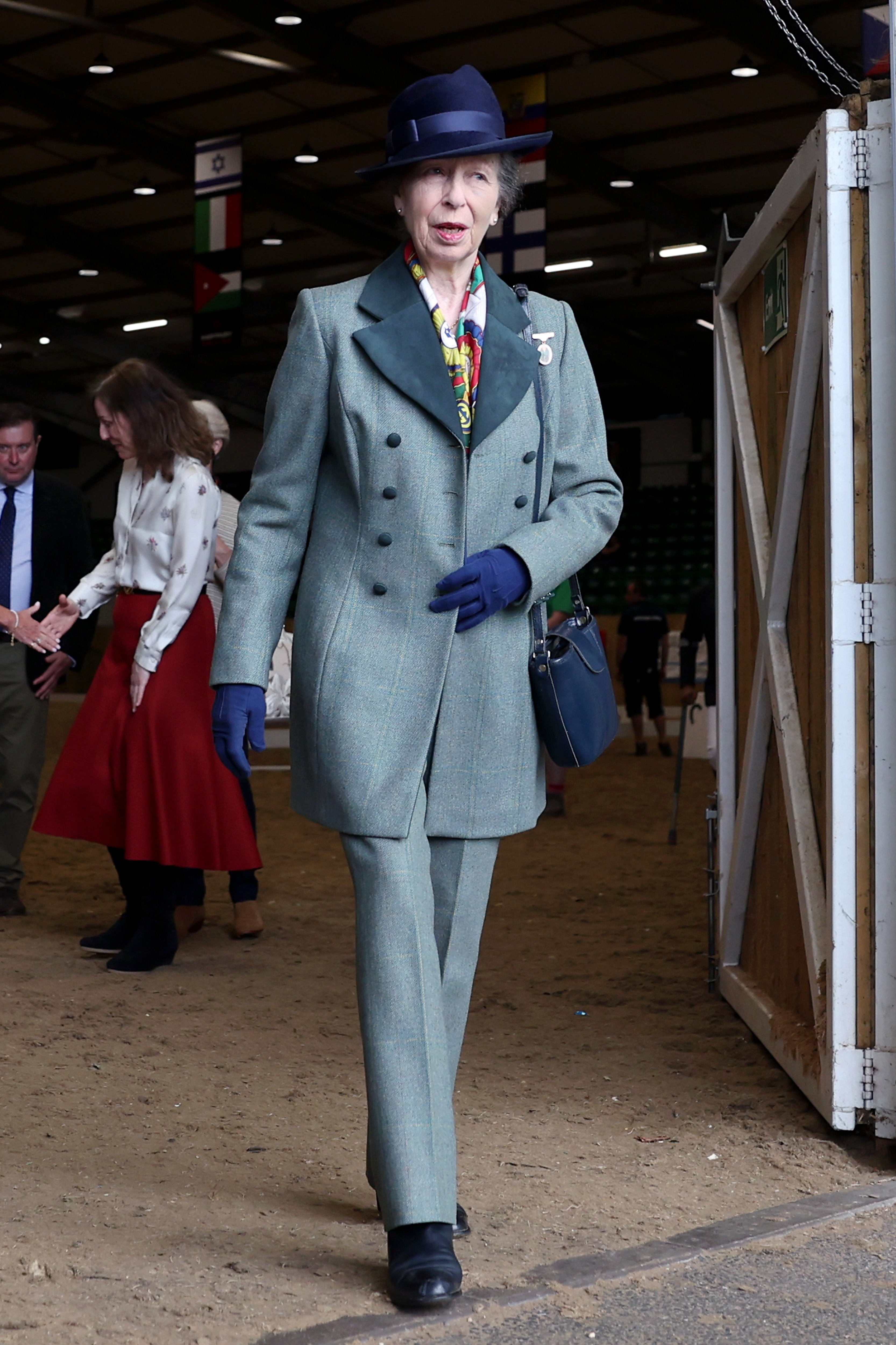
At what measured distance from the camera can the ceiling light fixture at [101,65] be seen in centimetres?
1455

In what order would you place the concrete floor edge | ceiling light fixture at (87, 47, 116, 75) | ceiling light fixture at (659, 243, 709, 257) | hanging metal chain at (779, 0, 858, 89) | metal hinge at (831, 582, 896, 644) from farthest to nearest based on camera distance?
ceiling light fixture at (659, 243, 709, 257) < ceiling light fixture at (87, 47, 116, 75) < hanging metal chain at (779, 0, 858, 89) < metal hinge at (831, 582, 896, 644) < the concrete floor edge

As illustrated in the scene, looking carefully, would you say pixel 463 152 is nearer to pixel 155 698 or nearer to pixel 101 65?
pixel 155 698

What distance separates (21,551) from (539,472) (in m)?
3.35

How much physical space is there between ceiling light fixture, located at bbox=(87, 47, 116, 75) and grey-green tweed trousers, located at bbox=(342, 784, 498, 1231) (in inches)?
557

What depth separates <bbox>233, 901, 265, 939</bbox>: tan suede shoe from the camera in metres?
4.95

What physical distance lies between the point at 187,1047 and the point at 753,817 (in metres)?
1.56

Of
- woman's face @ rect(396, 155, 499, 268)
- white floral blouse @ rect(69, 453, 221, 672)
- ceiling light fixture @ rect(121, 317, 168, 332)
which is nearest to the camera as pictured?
woman's face @ rect(396, 155, 499, 268)

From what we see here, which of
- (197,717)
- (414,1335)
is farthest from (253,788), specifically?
(414,1335)

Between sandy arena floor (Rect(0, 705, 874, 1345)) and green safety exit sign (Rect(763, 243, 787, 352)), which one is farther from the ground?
green safety exit sign (Rect(763, 243, 787, 352))

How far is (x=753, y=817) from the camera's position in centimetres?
390

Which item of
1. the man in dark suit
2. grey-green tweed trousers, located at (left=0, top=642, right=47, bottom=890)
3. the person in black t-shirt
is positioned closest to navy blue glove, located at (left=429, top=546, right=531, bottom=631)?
the man in dark suit

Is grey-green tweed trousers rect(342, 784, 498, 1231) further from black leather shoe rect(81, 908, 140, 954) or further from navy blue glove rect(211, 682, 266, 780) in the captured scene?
black leather shoe rect(81, 908, 140, 954)

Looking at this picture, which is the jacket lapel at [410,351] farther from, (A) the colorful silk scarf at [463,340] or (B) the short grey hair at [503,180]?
(B) the short grey hair at [503,180]

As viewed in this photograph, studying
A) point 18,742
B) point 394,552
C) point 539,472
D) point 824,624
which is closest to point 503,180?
point 539,472
